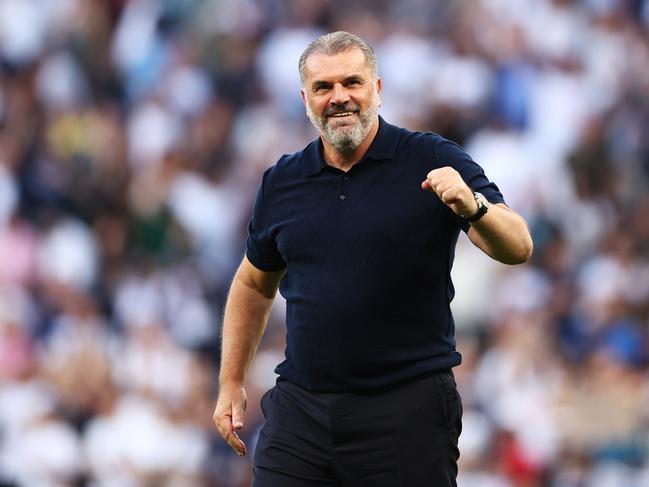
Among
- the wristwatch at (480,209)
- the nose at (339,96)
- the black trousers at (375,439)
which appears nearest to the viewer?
the wristwatch at (480,209)

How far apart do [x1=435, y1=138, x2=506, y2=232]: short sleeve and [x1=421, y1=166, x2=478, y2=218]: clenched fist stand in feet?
0.71

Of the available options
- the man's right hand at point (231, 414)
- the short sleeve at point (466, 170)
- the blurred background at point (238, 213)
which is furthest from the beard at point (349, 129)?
the blurred background at point (238, 213)

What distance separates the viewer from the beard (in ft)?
15.6

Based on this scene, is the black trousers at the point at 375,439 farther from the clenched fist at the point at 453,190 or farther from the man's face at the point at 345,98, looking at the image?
the man's face at the point at 345,98

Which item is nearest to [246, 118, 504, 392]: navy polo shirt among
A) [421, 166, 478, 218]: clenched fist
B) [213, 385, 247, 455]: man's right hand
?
[421, 166, 478, 218]: clenched fist

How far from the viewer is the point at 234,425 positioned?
5102mm

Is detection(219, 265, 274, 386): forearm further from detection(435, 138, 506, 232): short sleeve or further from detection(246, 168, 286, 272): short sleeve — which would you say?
detection(435, 138, 506, 232): short sleeve

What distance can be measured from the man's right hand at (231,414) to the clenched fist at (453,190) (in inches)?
50.4

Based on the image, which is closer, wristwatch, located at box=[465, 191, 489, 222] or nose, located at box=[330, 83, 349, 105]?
wristwatch, located at box=[465, 191, 489, 222]

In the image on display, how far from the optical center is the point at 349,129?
4.77 metres

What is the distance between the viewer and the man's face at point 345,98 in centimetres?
477

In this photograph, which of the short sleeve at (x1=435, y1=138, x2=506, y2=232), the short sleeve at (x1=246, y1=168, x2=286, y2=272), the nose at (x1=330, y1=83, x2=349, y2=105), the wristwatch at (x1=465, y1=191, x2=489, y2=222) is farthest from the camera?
the short sleeve at (x1=246, y1=168, x2=286, y2=272)

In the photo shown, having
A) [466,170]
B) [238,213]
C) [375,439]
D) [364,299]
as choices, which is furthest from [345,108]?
[238,213]

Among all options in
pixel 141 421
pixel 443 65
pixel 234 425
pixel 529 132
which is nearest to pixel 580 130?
pixel 529 132
